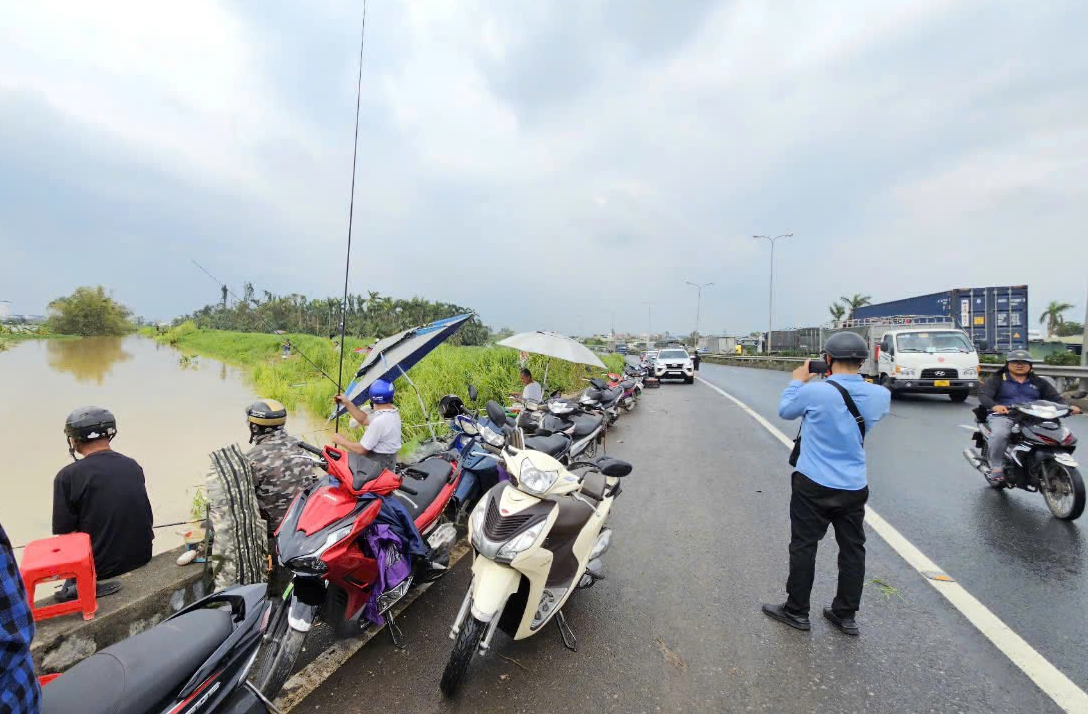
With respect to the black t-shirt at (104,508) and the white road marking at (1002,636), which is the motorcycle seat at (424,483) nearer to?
the black t-shirt at (104,508)

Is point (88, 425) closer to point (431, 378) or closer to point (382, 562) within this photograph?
point (382, 562)

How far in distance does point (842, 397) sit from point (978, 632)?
55.5 inches

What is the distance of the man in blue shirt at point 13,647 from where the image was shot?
999 millimetres

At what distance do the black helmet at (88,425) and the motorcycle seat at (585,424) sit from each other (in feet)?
14.6

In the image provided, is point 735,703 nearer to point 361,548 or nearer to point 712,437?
point 361,548

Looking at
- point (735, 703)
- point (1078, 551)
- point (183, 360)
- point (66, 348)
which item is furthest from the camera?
Answer: point (66, 348)

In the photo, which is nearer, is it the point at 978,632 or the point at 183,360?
the point at 978,632

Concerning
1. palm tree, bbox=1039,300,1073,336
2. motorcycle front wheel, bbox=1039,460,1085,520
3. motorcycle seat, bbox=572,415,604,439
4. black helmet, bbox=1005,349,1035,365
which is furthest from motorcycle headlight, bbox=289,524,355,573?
palm tree, bbox=1039,300,1073,336

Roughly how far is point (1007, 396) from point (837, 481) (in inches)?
153

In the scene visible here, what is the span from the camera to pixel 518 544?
2.23 metres

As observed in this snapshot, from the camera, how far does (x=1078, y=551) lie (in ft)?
11.5

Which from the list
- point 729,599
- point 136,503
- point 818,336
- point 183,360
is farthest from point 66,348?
point 818,336

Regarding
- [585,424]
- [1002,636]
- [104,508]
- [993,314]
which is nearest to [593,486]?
[1002,636]

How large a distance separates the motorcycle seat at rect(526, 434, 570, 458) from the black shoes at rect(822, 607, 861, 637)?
2386 millimetres
